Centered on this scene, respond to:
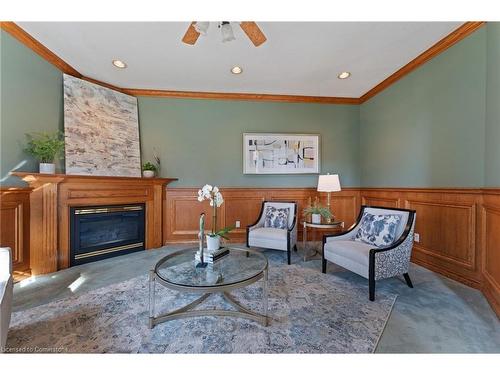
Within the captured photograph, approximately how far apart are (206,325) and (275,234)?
1.63 metres

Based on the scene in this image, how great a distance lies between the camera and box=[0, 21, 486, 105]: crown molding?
2.32m

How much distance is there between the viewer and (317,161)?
161 inches

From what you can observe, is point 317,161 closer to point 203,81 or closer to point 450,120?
point 450,120

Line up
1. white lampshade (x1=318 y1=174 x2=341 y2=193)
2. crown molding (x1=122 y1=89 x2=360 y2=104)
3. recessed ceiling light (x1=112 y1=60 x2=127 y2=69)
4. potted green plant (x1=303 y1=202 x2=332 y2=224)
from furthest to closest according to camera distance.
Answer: crown molding (x1=122 y1=89 x2=360 y2=104) → white lampshade (x1=318 y1=174 x2=341 y2=193) → potted green plant (x1=303 y1=202 x2=332 y2=224) → recessed ceiling light (x1=112 y1=60 x2=127 y2=69)

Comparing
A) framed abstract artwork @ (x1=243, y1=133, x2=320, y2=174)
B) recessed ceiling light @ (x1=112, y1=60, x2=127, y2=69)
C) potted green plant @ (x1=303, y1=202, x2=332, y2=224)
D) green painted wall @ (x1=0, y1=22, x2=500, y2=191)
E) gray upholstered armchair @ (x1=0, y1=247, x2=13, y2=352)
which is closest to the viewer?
gray upholstered armchair @ (x1=0, y1=247, x2=13, y2=352)

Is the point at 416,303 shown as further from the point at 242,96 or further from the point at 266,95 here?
the point at 242,96

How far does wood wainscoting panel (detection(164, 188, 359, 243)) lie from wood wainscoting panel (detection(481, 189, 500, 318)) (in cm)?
203

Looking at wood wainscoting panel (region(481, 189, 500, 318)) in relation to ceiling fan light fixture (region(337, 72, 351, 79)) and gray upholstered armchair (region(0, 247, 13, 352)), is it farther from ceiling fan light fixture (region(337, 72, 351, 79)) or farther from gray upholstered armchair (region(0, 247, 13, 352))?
gray upholstered armchair (region(0, 247, 13, 352))

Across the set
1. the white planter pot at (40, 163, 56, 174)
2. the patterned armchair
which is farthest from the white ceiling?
the patterned armchair

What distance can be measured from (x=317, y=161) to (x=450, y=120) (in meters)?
1.93

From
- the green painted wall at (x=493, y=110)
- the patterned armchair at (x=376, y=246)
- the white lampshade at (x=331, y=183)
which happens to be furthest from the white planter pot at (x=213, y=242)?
the green painted wall at (x=493, y=110)

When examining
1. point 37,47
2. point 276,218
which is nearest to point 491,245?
point 276,218
